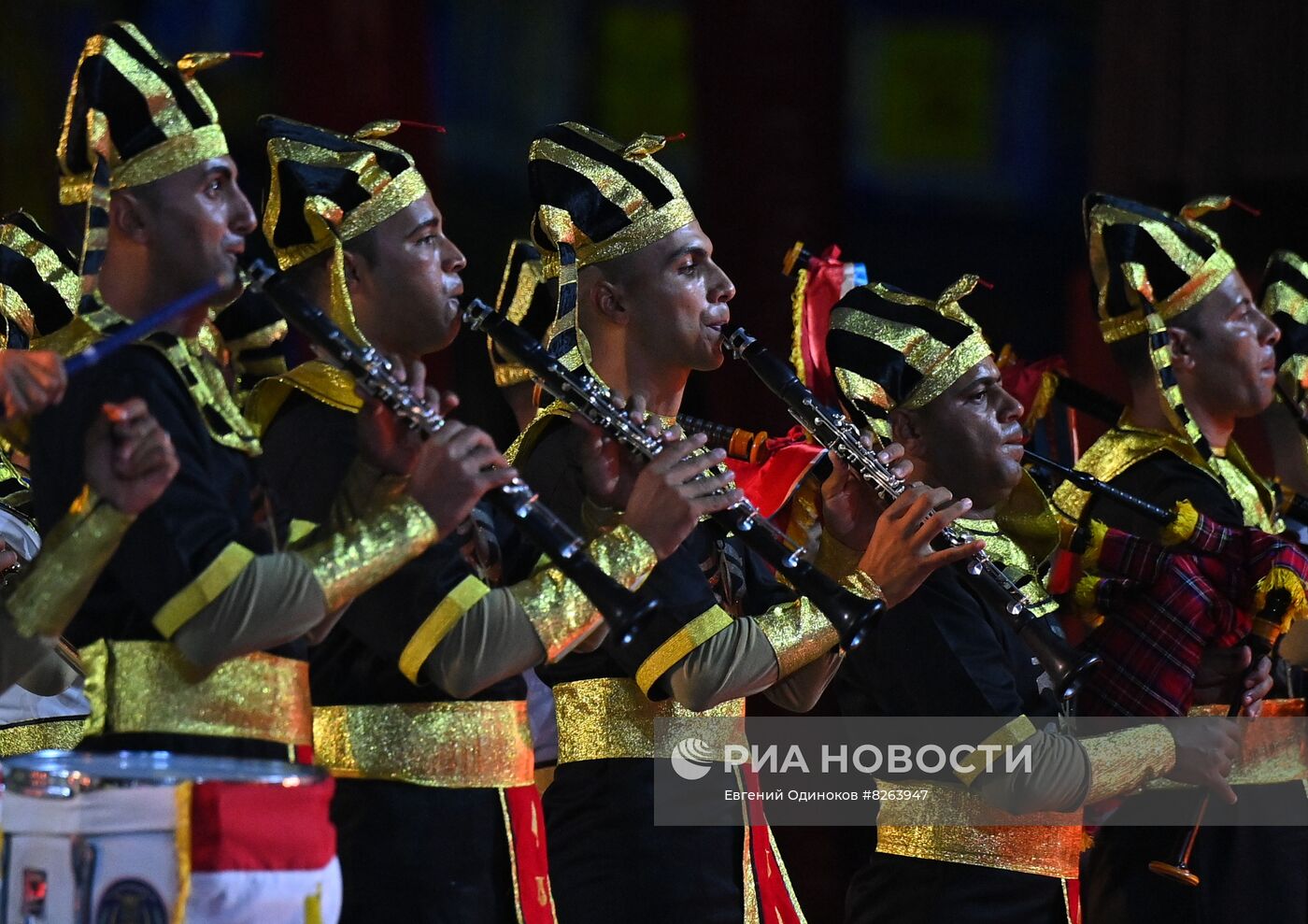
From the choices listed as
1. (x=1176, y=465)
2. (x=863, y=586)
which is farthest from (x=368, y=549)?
(x=1176, y=465)

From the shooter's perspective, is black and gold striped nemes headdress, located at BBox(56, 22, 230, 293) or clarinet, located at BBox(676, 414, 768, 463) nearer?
black and gold striped nemes headdress, located at BBox(56, 22, 230, 293)

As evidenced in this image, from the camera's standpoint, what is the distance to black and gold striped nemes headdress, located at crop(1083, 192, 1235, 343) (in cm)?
511

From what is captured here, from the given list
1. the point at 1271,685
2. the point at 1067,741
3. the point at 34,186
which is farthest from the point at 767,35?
the point at 1067,741

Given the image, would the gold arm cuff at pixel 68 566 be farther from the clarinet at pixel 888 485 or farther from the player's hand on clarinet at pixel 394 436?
the clarinet at pixel 888 485

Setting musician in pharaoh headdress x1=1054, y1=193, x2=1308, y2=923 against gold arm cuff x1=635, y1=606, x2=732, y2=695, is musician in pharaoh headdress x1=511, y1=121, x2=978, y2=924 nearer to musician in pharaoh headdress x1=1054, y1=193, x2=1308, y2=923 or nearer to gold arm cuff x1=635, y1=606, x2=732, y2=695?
gold arm cuff x1=635, y1=606, x2=732, y2=695

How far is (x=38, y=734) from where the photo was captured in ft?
14.1

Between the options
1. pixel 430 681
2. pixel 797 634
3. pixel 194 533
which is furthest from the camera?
pixel 797 634

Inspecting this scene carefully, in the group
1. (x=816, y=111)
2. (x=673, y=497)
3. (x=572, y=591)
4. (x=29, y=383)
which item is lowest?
(x=816, y=111)

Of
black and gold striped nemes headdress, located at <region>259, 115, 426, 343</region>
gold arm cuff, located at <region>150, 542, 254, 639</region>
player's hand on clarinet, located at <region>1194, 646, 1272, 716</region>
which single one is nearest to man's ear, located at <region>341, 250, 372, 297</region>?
black and gold striped nemes headdress, located at <region>259, 115, 426, 343</region>

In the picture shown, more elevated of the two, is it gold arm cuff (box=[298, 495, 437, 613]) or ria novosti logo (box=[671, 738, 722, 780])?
gold arm cuff (box=[298, 495, 437, 613])

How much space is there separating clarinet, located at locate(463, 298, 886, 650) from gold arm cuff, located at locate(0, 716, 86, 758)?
1.34 metres

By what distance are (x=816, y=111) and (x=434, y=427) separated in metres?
4.48

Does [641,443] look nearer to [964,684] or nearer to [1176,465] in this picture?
[964,684]

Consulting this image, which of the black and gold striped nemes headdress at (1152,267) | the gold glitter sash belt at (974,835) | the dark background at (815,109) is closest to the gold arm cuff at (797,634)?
the gold glitter sash belt at (974,835)
